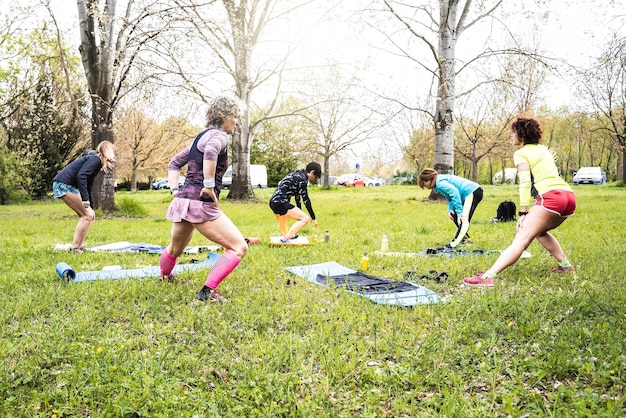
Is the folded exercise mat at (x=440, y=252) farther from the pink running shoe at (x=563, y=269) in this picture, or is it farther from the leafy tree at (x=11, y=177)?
the leafy tree at (x=11, y=177)

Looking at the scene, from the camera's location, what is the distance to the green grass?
9.50ft

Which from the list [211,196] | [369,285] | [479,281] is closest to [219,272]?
[211,196]

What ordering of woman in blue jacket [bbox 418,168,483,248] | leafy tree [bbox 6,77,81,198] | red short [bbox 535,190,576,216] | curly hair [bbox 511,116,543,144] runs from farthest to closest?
leafy tree [bbox 6,77,81,198], woman in blue jacket [bbox 418,168,483,248], curly hair [bbox 511,116,543,144], red short [bbox 535,190,576,216]

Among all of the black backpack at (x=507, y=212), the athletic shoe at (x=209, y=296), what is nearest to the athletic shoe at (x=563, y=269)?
the athletic shoe at (x=209, y=296)

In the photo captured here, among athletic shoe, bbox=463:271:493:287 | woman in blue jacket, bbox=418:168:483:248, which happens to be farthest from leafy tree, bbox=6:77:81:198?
athletic shoe, bbox=463:271:493:287

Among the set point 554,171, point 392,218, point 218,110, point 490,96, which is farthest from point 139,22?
point 490,96

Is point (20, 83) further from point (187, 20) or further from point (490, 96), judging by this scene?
point (490, 96)

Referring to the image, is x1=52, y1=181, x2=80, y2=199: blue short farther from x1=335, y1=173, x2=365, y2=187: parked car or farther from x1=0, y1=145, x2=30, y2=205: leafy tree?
x1=335, y1=173, x2=365, y2=187: parked car

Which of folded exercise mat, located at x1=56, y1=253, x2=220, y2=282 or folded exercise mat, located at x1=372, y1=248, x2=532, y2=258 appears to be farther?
folded exercise mat, located at x1=372, y1=248, x2=532, y2=258

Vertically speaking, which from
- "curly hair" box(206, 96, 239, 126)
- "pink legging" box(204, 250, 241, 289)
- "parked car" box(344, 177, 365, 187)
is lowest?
"pink legging" box(204, 250, 241, 289)

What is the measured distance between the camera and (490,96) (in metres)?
33.6

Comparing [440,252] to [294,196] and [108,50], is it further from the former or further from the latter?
[108,50]

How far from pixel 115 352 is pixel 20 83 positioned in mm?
29733

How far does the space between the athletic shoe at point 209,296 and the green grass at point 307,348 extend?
113mm
